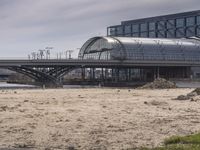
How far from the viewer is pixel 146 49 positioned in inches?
7101

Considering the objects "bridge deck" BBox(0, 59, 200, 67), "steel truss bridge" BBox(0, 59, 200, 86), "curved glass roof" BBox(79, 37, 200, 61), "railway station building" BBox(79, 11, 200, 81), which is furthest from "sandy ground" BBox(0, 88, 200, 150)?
"curved glass roof" BBox(79, 37, 200, 61)

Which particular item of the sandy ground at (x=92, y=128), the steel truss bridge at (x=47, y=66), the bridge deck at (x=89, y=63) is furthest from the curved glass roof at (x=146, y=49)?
the sandy ground at (x=92, y=128)

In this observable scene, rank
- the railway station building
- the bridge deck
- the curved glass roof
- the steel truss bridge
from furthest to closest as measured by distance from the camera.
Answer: the curved glass roof, the railway station building, the steel truss bridge, the bridge deck

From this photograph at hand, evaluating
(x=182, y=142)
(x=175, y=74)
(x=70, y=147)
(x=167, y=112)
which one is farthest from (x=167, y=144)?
(x=175, y=74)

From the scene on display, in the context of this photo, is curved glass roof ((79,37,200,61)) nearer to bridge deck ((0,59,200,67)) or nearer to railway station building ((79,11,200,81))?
railway station building ((79,11,200,81))

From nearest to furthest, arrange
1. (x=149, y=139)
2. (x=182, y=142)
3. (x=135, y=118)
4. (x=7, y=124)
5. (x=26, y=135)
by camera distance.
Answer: (x=182, y=142)
(x=149, y=139)
(x=26, y=135)
(x=7, y=124)
(x=135, y=118)

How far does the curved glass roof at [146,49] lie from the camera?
174413mm

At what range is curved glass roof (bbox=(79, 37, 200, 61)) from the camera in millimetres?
174413

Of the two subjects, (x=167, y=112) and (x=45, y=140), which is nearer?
(x=45, y=140)

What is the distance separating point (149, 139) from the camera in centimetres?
2114

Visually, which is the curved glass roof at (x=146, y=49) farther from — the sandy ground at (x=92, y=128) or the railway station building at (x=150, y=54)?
the sandy ground at (x=92, y=128)

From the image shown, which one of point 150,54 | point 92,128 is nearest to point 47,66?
point 150,54

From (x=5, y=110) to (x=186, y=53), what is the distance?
507ft

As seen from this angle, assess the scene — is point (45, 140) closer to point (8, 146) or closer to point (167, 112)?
point (8, 146)
